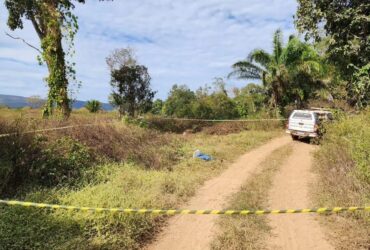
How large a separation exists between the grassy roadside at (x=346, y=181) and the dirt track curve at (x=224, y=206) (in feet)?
1.16

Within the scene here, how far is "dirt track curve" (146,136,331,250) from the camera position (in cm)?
646

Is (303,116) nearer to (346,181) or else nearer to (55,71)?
(346,181)

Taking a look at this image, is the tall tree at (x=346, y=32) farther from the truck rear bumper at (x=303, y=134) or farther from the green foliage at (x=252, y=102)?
the green foliage at (x=252, y=102)

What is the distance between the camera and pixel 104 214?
6.57m

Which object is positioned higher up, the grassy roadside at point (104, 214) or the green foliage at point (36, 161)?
the green foliage at point (36, 161)

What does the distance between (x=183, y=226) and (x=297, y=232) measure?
6.93 feet

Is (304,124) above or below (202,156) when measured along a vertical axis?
above

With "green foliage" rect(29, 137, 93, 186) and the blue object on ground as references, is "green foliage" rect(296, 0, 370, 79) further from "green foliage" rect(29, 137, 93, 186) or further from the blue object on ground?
"green foliage" rect(29, 137, 93, 186)

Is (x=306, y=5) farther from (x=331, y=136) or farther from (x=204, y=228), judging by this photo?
(x=204, y=228)

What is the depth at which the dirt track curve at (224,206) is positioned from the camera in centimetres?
646

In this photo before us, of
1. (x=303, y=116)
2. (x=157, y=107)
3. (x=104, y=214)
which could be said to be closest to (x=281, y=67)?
(x=303, y=116)

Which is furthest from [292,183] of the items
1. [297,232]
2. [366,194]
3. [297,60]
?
[297,60]

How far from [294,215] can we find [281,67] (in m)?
18.0

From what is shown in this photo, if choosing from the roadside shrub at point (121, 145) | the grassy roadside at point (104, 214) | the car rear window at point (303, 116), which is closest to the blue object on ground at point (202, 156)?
the roadside shrub at point (121, 145)
